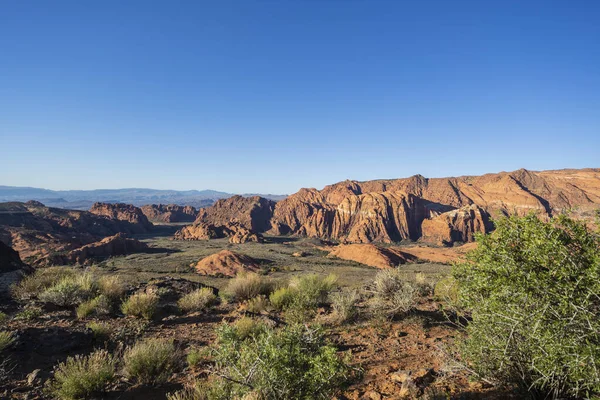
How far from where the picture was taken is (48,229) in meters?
65.2

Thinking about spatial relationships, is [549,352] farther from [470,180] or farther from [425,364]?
[470,180]

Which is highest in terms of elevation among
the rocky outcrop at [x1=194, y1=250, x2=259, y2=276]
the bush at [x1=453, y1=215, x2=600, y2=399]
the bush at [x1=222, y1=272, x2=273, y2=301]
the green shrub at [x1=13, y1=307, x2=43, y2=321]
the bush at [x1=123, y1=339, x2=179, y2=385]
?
the bush at [x1=453, y1=215, x2=600, y2=399]

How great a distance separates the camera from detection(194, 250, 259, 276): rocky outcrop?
32638 mm

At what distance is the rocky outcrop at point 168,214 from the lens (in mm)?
128750

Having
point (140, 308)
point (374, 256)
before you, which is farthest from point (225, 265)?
point (140, 308)

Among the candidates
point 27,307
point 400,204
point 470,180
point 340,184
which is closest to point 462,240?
point 400,204

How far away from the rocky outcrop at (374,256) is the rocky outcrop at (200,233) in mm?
38497

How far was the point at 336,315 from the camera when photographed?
820cm

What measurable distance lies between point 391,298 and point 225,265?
93.6ft

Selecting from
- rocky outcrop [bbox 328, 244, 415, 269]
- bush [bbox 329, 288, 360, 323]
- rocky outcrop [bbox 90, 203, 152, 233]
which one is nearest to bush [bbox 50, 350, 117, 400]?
bush [bbox 329, 288, 360, 323]

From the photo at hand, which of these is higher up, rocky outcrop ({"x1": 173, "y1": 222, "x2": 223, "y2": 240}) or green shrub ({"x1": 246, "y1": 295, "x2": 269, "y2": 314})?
green shrub ({"x1": 246, "y1": 295, "x2": 269, "y2": 314})

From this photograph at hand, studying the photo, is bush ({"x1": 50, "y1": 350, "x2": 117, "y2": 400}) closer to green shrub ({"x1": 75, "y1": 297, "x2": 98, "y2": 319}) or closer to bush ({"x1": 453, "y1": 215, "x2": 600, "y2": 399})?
green shrub ({"x1": 75, "y1": 297, "x2": 98, "y2": 319})

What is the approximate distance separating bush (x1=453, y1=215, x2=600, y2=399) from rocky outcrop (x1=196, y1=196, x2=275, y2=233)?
317ft

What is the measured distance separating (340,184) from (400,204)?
53.0 m
